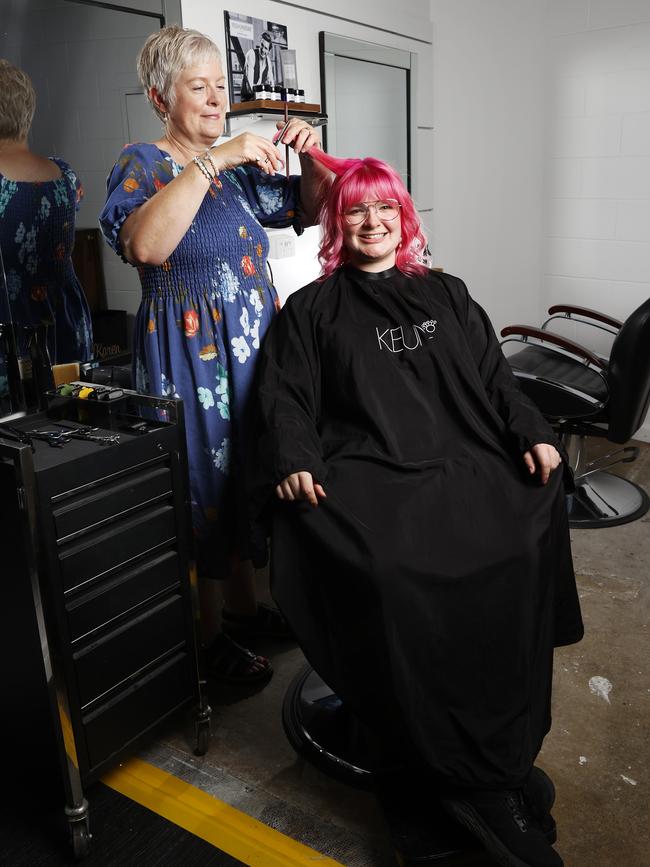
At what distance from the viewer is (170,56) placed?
172cm

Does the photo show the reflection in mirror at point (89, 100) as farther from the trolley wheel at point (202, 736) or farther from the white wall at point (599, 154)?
the white wall at point (599, 154)

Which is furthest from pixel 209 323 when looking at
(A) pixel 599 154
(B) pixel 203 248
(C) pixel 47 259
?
(A) pixel 599 154

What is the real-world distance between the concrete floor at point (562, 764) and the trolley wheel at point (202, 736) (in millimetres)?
21

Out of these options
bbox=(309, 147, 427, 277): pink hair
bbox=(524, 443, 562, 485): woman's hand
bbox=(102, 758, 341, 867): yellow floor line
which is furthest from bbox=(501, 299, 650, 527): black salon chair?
bbox=(102, 758, 341, 867): yellow floor line

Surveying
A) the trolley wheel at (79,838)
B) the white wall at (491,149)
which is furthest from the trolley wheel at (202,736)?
the white wall at (491,149)

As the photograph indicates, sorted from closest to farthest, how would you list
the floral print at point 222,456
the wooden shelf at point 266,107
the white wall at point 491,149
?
the floral print at point 222,456 < the wooden shelf at point 266,107 < the white wall at point 491,149

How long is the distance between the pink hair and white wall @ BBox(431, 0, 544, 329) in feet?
7.37

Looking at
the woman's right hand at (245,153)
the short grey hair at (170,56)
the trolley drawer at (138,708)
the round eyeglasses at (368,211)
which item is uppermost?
the short grey hair at (170,56)

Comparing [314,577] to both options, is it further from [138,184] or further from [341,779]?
[138,184]

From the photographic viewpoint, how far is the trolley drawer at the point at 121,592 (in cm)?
154

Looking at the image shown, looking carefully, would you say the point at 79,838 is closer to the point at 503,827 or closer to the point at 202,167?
the point at 503,827

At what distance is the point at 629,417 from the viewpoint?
293 cm

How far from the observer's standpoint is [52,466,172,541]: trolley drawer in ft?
4.85

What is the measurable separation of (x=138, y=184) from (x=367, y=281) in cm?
58
